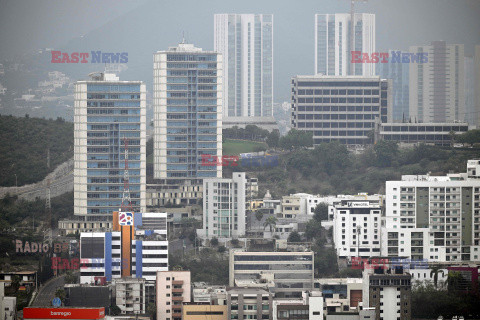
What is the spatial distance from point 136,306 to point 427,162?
97.7 ft

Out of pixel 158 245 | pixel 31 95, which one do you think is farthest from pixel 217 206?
pixel 31 95

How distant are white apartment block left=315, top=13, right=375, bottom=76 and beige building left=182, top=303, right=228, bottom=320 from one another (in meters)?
58.9

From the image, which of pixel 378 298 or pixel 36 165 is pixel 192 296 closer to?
pixel 378 298

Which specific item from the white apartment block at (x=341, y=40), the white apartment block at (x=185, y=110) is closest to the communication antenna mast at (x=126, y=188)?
the white apartment block at (x=185, y=110)

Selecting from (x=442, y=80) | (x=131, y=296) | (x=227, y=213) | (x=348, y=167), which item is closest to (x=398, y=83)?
(x=442, y=80)

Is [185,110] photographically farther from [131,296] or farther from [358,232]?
[131,296]

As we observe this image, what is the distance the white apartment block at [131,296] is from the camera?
62594 millimetres

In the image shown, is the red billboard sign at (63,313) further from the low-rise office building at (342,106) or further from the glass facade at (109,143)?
the low-rise office building at (342,106)

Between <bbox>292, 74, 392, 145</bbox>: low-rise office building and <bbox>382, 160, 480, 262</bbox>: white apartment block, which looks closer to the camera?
<bbox>382, 160, 480, 262</bbox>: white apartment block

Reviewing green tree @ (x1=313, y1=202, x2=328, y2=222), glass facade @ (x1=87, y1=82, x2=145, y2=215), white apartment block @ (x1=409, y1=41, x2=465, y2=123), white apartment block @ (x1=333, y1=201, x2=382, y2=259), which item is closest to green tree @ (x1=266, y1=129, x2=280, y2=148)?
glass facade @ (x1=87, y1=82, x2=145, y2=215)

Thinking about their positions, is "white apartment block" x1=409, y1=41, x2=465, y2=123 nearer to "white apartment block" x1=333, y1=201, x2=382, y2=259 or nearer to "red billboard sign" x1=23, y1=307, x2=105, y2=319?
"white apartment block" x1=333, y1=201, x2=382, y2=259

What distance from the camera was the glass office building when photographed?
78562 millimetres

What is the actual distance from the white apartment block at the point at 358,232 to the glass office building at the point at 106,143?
40.4 feet

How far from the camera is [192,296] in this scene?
63344 mm
